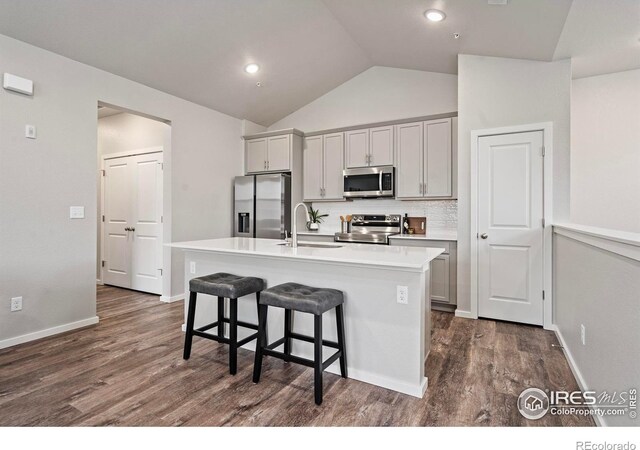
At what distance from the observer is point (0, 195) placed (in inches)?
115

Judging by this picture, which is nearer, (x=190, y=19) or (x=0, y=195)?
(x=0, y=195)

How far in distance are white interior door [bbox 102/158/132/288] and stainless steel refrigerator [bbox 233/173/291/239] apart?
162 centimetres

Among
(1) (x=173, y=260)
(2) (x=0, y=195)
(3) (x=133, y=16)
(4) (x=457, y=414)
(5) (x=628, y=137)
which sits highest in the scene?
(3) (x=133, y=16)

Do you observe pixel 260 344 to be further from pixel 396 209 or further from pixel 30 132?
pixel 396 209

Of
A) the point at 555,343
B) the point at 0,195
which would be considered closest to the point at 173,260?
the point at 0,195

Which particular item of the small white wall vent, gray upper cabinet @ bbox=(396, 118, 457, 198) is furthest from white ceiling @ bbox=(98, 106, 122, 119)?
gray upper cabinet @ bbox=(396, 118, 457, 198)

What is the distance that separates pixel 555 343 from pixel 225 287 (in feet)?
9.44

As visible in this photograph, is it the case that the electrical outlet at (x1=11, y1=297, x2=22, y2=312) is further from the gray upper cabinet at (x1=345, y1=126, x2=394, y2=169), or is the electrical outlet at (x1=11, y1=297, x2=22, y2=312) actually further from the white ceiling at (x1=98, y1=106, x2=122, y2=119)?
the gray upper cabinet at (x1=345, y1=126, x2=394, y2=169)

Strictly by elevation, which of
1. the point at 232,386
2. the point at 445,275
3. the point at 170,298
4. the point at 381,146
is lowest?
the point at 232,386

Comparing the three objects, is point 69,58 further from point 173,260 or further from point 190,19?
point 173,260

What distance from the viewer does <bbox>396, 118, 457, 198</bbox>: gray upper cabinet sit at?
4312mm

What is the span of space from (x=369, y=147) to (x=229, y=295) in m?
3.13

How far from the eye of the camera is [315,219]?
543 centimetres

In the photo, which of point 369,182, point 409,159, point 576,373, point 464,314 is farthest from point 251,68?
point 576,373
